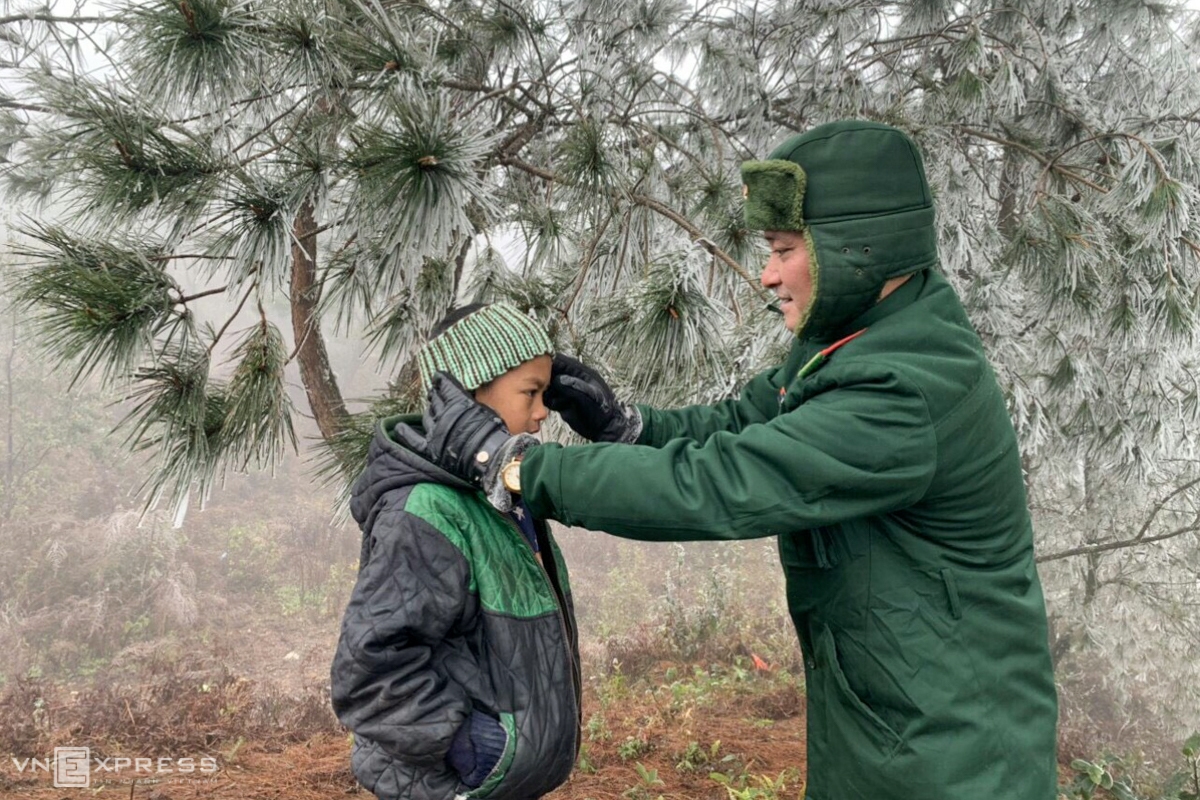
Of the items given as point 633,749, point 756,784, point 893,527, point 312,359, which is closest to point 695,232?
point 893,527

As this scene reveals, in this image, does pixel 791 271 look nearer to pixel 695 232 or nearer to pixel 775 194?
pixel 775 194

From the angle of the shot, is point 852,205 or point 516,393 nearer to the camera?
point 852,205

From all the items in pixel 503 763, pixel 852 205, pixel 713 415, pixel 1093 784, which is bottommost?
pixel 1093 784

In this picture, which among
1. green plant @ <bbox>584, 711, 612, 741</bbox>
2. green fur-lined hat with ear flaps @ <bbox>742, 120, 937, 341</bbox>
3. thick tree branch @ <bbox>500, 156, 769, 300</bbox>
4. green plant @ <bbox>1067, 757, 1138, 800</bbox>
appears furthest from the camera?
green plant @ <bbox>584, 711, 612, 741</bbox>

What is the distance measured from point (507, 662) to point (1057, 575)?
6.14 metres

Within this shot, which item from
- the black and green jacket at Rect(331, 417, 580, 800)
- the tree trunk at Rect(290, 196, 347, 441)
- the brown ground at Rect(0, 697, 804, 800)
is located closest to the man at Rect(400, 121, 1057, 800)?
the black and green jacket at Rect(331, 417, 580, 800)

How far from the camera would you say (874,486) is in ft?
3.52

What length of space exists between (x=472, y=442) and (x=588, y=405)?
41 centimetres

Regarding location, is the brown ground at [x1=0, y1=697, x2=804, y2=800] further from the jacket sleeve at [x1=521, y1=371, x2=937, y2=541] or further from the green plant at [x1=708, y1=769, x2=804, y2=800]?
the jacket sleeve at [x1=521, y1=371, x2=937, y2=541]

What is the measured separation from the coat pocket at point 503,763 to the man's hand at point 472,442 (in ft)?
1.29

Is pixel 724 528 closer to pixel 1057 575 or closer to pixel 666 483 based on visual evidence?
pixel 666 483

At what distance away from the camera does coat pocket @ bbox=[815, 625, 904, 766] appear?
123cm

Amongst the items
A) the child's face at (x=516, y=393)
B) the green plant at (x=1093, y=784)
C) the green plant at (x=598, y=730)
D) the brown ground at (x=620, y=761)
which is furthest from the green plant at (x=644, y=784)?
the child's face at (x=516, y=393)

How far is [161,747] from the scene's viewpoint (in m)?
3.53
